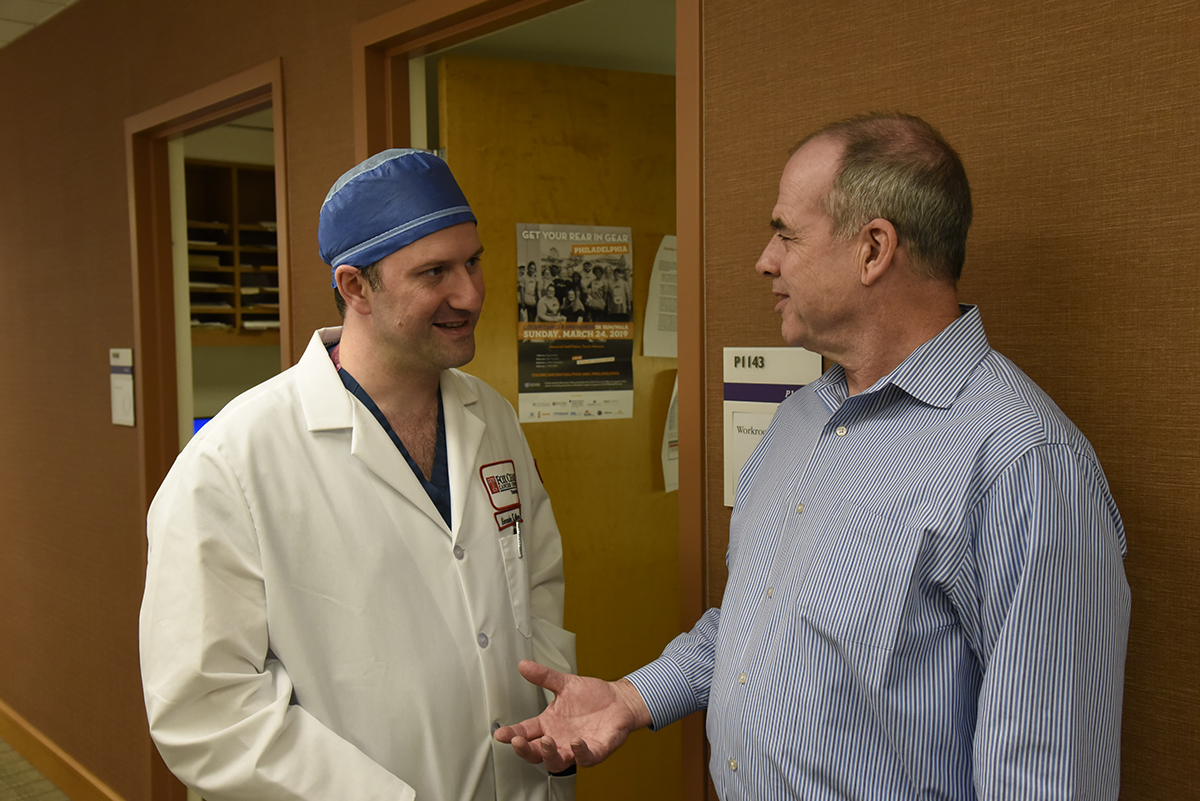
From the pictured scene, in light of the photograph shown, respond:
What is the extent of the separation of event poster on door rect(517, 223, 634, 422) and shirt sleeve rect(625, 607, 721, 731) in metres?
1.37

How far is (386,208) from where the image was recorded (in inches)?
61.0

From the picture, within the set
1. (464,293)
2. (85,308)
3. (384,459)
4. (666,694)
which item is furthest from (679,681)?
(85,308)

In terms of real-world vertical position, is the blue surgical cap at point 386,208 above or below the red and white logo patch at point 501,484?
above

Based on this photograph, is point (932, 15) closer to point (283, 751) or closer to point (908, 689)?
point (908, 689)

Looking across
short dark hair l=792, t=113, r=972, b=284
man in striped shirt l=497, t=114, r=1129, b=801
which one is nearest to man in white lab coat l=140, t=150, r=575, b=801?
man in striped shirt l=497, t=114, r=1129, b=801

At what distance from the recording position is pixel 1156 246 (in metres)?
1.15

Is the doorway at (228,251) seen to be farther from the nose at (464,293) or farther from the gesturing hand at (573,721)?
the gesturing hand at (573,721)

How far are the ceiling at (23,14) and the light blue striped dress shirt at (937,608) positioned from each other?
3623 mm

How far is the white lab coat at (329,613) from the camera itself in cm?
135

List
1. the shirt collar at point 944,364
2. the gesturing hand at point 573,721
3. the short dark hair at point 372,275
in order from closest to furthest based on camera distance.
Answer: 1. the shirt collar at point 944,364
2. the gesturing hand at point 573,721
3. the short dark hair at point 372,275

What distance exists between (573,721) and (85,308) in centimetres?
298

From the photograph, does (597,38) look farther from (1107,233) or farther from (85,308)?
(85,308)

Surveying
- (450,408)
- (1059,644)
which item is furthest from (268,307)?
(1059,644)

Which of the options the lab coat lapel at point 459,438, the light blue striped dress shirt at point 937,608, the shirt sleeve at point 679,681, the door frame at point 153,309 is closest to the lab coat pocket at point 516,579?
the lab coat lapel at point 459,438
